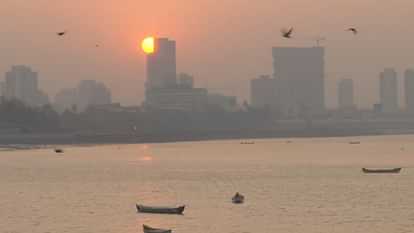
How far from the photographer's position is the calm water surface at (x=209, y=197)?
217 ft

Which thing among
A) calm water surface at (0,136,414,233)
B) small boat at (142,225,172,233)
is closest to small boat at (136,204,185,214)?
calm water surface at (0,136,414,233)

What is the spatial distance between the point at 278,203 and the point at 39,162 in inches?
3135

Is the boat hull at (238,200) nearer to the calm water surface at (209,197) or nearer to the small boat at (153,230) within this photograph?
the calm water surface at (209,197)

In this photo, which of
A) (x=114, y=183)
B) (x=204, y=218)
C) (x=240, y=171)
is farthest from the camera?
(x=240, y=171)

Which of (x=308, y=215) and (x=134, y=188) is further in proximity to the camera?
(x=134, y=188)

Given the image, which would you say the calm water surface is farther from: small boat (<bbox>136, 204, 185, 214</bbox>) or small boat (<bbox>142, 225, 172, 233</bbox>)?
small boat (<bbox>142, 225, 172, 233</bbox>)

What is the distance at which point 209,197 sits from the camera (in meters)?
87.1

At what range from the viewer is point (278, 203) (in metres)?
Result: 80.6

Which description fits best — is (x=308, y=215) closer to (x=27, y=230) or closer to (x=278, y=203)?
(x=278, y=203)

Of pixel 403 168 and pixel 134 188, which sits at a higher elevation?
pixel 403 168

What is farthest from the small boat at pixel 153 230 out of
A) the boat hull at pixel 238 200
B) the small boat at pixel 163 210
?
the boat hull at pixel 238 200

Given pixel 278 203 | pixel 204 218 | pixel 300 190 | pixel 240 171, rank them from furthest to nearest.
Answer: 1. pixel 240 171
2. pixel 300 190
3. pixel 278 203
4. pixel 204 218

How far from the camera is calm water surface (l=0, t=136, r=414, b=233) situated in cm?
6619

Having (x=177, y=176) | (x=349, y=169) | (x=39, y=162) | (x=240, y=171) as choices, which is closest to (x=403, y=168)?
(x=349, y=169)
